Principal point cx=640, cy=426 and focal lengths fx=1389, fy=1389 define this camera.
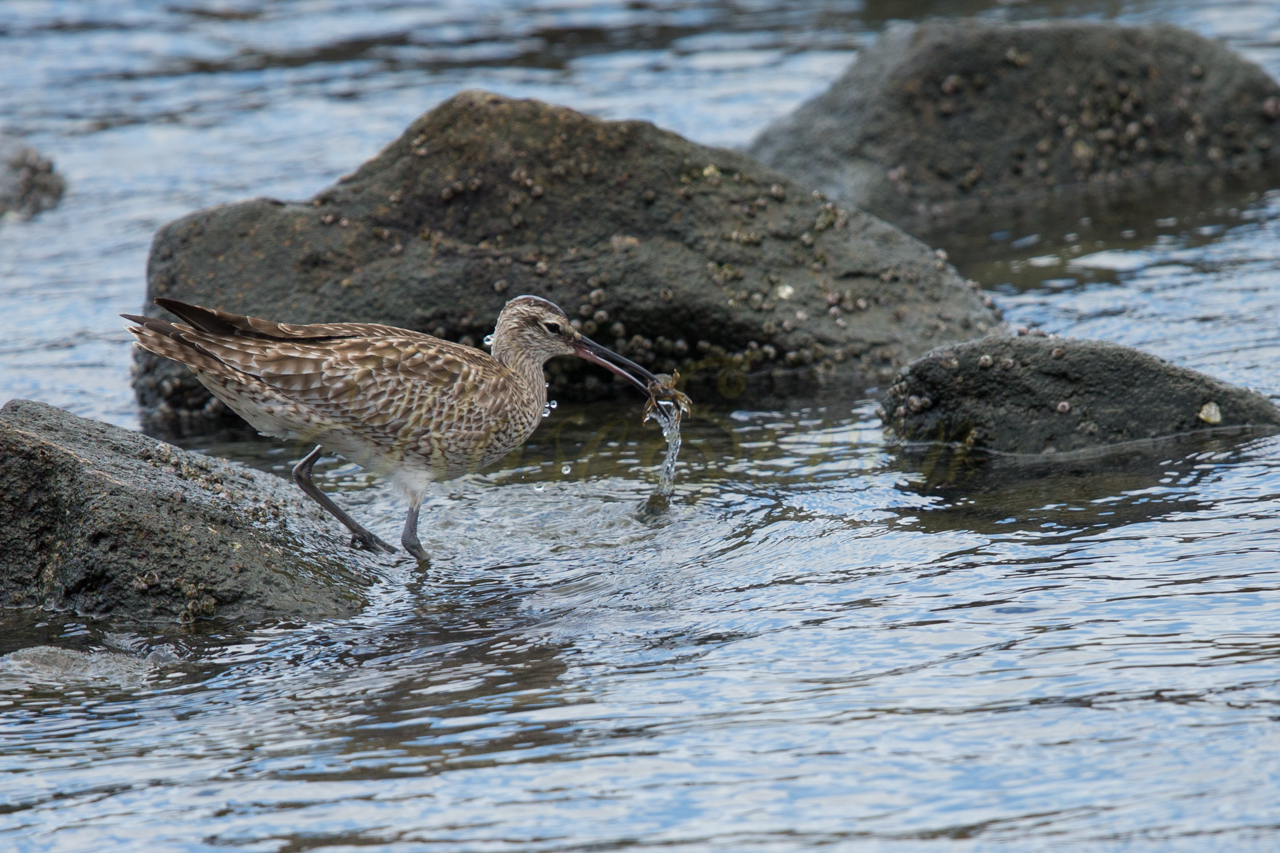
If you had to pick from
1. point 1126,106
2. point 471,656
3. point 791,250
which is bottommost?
point 471,656

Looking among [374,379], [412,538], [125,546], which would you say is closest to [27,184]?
[374,379]

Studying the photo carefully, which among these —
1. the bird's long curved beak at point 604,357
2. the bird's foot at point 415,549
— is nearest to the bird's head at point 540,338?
the bird's long curved beak at point 604,357

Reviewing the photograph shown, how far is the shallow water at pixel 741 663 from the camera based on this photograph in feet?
14.4

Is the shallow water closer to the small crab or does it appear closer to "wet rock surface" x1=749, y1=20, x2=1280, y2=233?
the small crab

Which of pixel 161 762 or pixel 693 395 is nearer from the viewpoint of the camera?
pixel 161 762

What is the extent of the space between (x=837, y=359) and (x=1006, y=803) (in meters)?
5.79

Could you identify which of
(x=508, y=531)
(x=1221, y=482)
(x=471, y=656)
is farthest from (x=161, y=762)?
(x=1221, y=482)

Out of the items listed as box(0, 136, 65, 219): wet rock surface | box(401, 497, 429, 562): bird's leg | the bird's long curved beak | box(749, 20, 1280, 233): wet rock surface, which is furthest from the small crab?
box(0, 136, 65, 219): wet rock surface

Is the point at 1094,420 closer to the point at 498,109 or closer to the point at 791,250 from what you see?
the point at 791,250

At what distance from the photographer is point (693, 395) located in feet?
31.4

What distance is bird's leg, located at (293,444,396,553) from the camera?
7.12 metres

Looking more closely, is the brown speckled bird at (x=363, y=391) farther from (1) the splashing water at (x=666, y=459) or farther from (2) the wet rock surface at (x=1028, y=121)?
(2) the wet rock surface at (x=1028, y=121)

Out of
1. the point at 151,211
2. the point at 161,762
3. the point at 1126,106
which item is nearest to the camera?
the point at 161,762

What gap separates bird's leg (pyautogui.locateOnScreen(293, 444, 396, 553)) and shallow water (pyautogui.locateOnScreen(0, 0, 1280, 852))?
0.37 m
